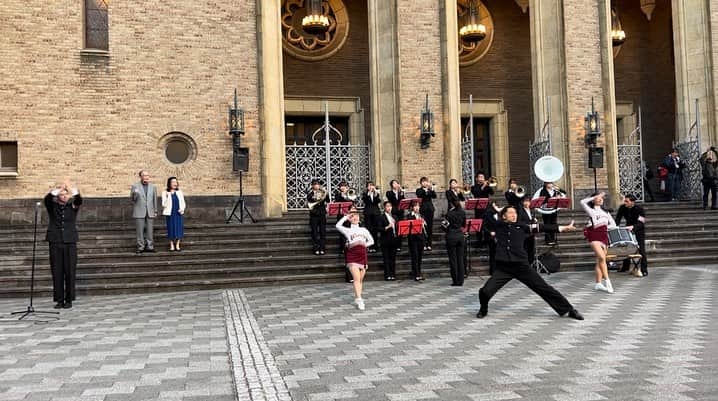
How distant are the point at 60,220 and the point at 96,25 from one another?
25.4ft

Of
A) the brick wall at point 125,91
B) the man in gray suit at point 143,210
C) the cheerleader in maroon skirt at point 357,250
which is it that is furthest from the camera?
the brick wall at point 125,91

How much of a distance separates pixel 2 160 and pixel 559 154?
15090mm

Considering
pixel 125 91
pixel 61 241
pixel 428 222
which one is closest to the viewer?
pixel 61 241

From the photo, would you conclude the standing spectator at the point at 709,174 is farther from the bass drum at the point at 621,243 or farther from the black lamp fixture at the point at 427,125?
the black lamp fixture at the point at 427,125

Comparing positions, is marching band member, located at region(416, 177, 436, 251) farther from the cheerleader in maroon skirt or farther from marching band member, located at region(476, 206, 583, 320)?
marching band member, located at region(476, 206, 583, 320)

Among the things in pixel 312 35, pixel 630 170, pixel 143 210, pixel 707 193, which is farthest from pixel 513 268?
pixel 312 35

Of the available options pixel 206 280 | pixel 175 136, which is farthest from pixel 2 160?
pixel 206 280

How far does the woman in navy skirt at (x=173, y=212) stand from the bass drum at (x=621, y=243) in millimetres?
8769

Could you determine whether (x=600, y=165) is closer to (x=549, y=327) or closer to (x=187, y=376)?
(x=549, y=327)

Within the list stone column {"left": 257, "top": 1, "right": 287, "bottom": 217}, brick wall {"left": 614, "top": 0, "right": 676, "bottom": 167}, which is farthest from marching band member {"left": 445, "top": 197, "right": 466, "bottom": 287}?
brick wall {"left": 614, "top": 0, "right": 676, "bottom": 167}

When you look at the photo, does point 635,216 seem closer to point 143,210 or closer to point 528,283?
point 528,283

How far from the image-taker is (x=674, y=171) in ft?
63.9

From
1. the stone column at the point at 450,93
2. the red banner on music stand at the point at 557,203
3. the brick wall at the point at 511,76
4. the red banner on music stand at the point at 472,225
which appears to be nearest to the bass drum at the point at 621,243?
the red banner on music stand at the point at 557,203

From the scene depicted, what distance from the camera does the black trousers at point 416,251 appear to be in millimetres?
12867
